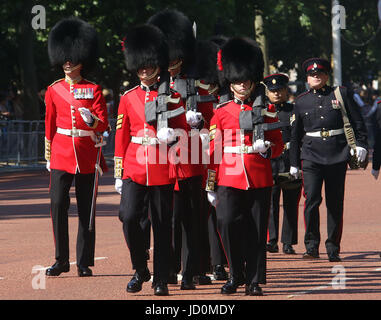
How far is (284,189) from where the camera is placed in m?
10.5

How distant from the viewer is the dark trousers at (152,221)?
25.3 feet

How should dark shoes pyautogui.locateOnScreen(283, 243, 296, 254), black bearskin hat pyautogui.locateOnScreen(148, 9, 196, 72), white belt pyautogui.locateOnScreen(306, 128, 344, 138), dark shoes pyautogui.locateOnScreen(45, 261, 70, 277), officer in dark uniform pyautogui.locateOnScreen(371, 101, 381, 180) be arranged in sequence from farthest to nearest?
1. dark shoes pyautogui.locateOnScreen(283, 243, 296, 254)
2. white belt pyautogui.locateOnScreen(306, 128, 344, 138)
3. officer in dark uniform pyautogui.locateOnScreen(371, 101, 381, 180)
4. black bearskin hat pyautogui.locateOnScreen(148, 9, 196, 72)
5. dark shoes pyautogui.locateOnScreen(45, 261, 70, 277)

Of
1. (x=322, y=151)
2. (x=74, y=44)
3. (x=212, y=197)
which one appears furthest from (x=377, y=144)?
(x=74, y=44)

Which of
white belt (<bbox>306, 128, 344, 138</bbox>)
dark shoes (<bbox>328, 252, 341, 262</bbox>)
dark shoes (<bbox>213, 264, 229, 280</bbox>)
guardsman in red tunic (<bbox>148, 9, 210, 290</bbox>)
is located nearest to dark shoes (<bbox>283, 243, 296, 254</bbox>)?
dark shoes (<bbox>328, 252, 341, 262</bbox>)

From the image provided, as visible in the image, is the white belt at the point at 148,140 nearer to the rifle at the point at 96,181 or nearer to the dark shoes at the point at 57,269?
the rifle at the point at 96,181

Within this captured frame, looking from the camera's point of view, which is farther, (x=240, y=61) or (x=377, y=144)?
(x=377, y=144)

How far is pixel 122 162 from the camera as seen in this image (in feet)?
25.7

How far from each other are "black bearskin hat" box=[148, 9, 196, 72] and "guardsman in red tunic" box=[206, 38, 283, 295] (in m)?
1.01

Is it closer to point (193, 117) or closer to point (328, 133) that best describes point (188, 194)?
point (193, 117)

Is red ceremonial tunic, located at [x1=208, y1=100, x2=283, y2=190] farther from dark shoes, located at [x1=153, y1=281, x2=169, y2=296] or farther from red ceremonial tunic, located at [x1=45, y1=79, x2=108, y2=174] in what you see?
red ceremonial tunic, located at [x1=45, y1=79, x2=108, y2=174]

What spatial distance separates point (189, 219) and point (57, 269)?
128 cm

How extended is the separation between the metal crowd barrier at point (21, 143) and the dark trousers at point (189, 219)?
13.8 metres

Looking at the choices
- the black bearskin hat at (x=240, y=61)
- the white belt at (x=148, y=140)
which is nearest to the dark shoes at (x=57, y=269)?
the white belt at (x=148, y=140)

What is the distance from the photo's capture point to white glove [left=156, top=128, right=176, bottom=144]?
768 centimetres
